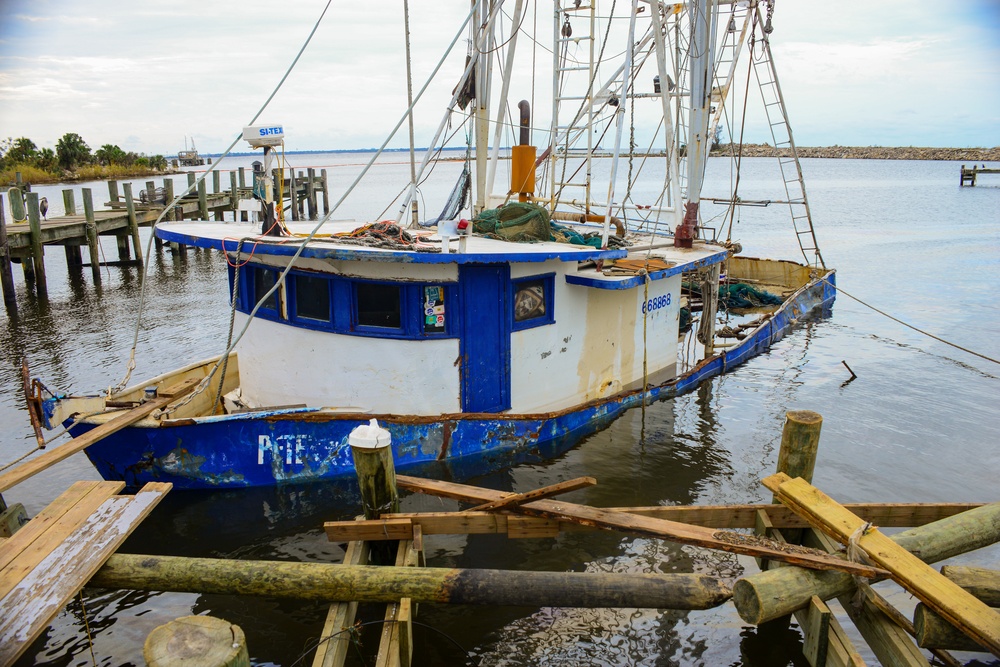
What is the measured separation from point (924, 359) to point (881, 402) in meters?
3.98

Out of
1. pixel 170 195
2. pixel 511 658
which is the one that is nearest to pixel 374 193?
pixel 170 195

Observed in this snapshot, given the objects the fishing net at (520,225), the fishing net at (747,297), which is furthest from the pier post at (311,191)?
the fishing net at (520,225)

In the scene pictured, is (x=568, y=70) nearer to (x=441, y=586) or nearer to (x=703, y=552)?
(x=703, y=552)

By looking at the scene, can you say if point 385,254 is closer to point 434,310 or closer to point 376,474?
point 434,310

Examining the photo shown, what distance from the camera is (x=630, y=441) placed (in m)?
11.1

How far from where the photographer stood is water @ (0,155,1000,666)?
22.1ft

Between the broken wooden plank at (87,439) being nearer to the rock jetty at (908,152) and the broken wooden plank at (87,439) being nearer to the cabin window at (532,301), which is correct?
the cabin window at (532,301)

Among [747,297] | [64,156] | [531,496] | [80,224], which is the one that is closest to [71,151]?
[64,156]

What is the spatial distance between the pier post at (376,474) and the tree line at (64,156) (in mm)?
64759

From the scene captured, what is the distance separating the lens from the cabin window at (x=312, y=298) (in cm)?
866

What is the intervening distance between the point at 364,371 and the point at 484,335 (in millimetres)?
1563

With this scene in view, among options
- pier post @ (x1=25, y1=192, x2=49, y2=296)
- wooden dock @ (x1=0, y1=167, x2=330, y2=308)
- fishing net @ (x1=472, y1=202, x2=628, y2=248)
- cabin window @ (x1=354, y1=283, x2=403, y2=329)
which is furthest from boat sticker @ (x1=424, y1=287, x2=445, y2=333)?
pier post @ (x1=25, y1=192, x2=49, y2=296)

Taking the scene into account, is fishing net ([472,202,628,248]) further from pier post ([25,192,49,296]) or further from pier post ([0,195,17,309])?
pier post ([25,192,49,296])

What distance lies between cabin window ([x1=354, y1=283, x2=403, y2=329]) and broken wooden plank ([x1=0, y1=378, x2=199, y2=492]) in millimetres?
2517
